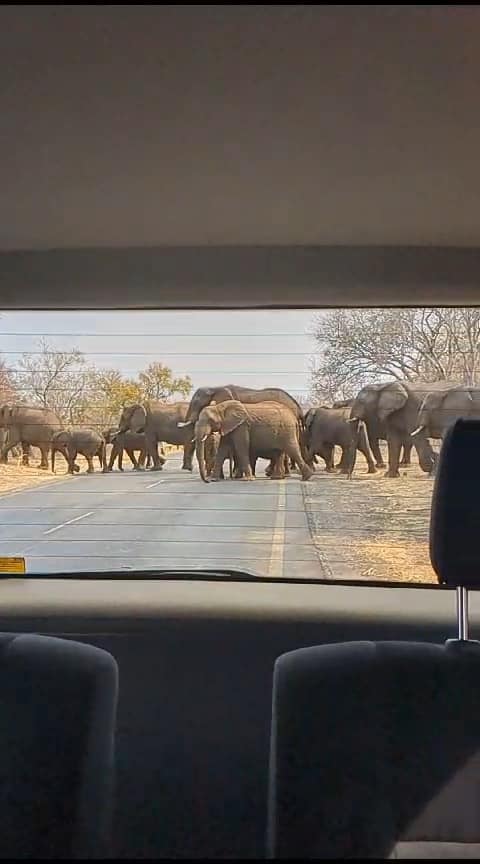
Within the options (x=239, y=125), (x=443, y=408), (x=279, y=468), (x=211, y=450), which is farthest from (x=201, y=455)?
(x=239, y=125)

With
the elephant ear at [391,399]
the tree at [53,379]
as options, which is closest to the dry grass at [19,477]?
the tree at [53,379]

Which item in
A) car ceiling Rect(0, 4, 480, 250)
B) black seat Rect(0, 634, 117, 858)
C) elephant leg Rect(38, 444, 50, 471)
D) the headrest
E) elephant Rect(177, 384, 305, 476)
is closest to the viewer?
car ceiling Rect(0, 4, 480, 250)

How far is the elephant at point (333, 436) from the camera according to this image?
2.44m

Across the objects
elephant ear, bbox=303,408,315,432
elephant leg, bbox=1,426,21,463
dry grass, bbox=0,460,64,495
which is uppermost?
elephant ear, bbox=303,408,315,432

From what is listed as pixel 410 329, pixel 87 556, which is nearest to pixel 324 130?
pixel 410 329

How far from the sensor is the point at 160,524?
2.48m

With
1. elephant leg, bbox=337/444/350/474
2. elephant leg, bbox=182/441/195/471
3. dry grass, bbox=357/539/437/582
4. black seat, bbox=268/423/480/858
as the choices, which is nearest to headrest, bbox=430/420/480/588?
black seat, bbox=268/423/480/858

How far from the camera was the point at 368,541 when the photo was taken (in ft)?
7.93

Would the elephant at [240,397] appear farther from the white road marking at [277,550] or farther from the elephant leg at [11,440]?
the elephant leg at [11,440]

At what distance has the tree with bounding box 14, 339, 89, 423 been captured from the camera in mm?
2469

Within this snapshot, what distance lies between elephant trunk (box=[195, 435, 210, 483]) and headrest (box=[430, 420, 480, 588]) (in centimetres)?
108

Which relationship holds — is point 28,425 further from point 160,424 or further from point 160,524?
point 160,524

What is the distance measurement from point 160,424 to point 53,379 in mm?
383

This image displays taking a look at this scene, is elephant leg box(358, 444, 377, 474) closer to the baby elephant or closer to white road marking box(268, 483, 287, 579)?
white road marking box(268, 483, 287, 579)
